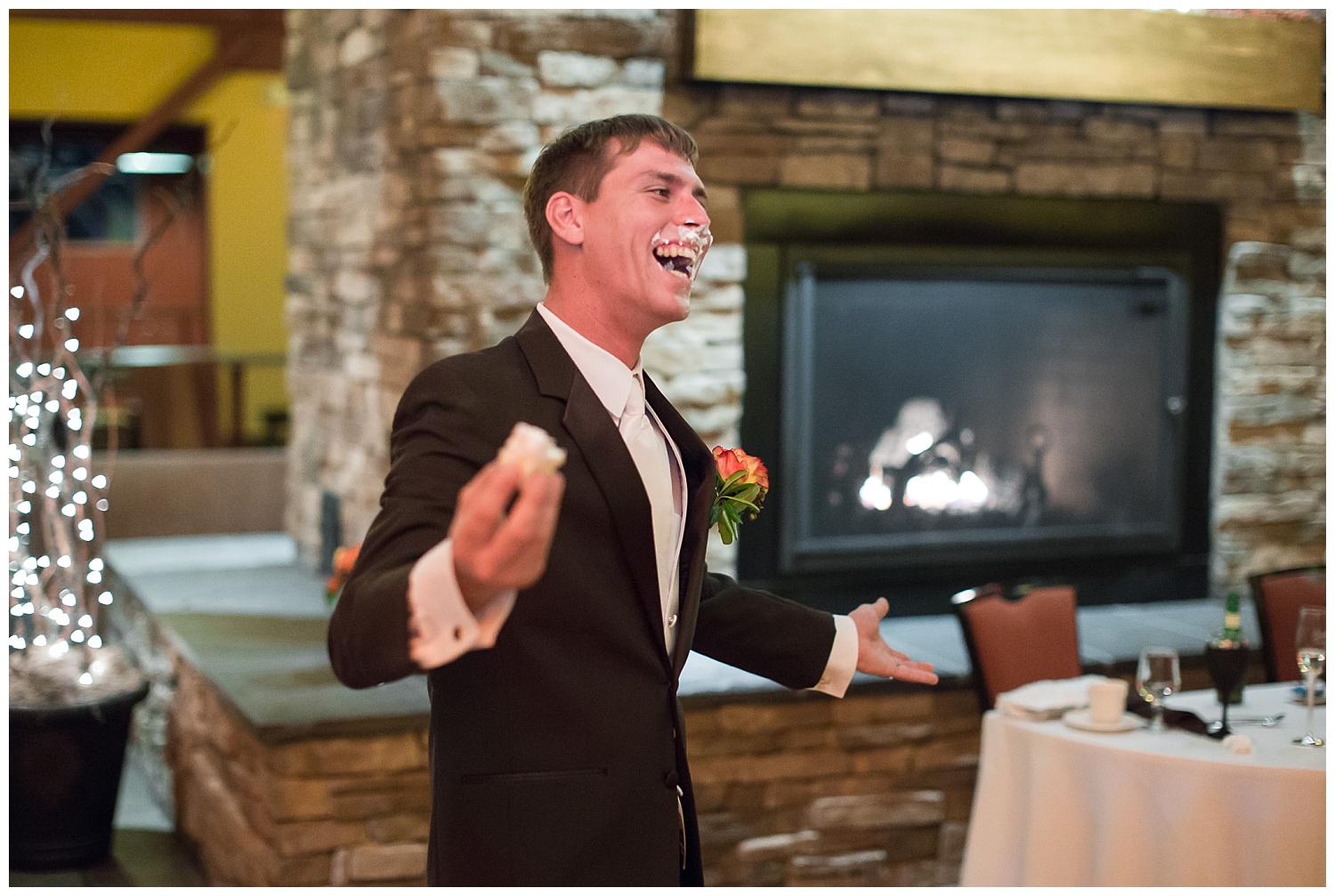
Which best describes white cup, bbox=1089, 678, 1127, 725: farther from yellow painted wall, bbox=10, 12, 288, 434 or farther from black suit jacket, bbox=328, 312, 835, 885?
yellow painted wall, bbox=10, 12, 288, 434

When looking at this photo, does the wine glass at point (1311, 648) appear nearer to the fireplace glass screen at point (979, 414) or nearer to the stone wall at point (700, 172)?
the fireplace glass screen at point (979, 414)

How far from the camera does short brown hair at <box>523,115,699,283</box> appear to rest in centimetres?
163

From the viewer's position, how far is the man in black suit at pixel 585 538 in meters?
1.50

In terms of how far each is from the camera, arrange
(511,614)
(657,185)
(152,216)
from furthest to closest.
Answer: (152,216) < (657,185) < (511,614)

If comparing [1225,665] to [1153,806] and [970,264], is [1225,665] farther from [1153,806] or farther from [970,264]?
[970,264]

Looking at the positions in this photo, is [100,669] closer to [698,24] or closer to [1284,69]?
[698,24]

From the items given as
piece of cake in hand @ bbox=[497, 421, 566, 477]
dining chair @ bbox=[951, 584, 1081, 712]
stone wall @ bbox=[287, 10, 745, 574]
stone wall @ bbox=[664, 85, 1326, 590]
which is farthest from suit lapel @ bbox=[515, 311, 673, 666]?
stone wall @ bbox=[664, 85, 1326, 590]

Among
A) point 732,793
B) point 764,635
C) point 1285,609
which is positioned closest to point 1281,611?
point 1285,609

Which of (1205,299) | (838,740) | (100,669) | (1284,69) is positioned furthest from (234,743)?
(1284,69)

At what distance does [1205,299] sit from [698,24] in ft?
6.23

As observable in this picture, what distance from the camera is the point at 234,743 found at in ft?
11.3

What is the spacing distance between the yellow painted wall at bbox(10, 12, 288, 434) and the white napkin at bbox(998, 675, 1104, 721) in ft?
23.6

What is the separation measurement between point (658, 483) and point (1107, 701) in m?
1.56

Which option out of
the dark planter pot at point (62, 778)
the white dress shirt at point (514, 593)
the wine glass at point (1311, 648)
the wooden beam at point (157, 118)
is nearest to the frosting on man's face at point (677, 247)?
the white dress shirt at point (514, 593)
